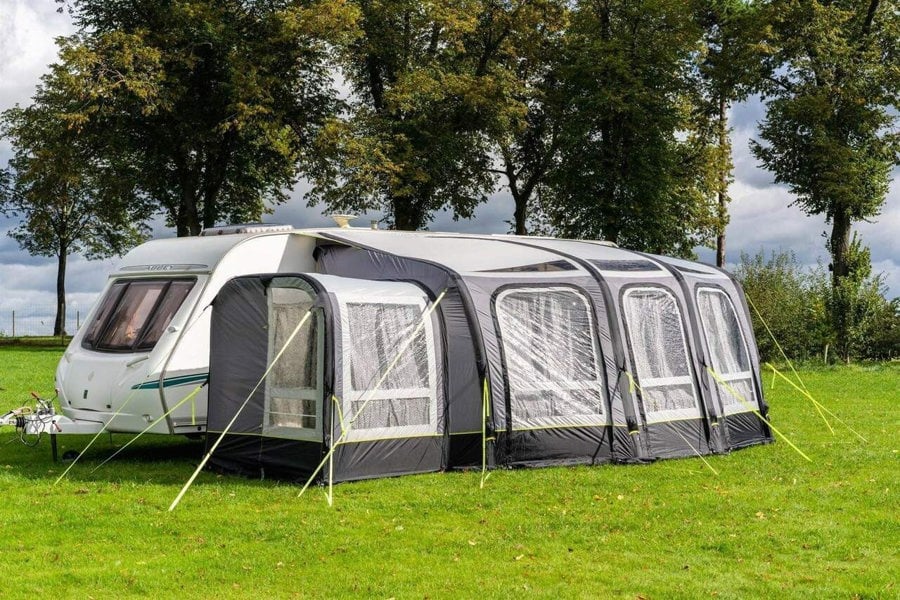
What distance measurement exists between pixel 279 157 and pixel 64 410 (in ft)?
66.5

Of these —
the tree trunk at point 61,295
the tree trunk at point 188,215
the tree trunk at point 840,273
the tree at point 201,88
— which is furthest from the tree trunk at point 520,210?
the tree trunk at point 61,295

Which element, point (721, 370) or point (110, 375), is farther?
point (721, 370)

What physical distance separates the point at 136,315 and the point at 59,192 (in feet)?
82.4

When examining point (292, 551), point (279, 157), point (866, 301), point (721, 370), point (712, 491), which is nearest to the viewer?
point (292, 551)

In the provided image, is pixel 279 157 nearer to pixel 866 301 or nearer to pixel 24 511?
pixel 866 301

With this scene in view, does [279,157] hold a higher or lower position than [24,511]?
higher

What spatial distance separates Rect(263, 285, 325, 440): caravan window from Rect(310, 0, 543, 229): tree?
17682 mm

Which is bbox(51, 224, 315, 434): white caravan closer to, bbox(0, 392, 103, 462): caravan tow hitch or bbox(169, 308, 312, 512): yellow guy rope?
bbox(0, 392, 103, 462): caravan tow hitch

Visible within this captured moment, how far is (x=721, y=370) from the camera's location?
1248cm

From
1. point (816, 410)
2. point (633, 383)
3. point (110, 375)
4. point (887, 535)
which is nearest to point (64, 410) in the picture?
point (110, 375)

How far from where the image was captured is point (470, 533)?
7875 mm

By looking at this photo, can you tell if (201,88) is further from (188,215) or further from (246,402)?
(246,402)

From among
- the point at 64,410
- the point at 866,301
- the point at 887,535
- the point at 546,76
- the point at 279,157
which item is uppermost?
the point at 546,76

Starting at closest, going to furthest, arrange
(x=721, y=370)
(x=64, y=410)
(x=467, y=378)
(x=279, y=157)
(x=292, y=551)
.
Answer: (x=292, y=551)
(x=467, y=378)
(x=64, y=410)
(x=721, y=370)
(x=279, y=157)
